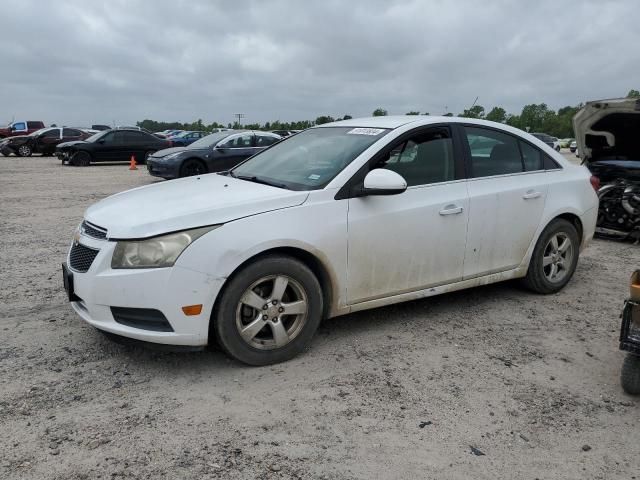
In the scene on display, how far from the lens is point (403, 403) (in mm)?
3242

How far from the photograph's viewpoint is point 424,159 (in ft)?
14.4

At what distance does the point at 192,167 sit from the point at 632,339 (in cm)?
1269

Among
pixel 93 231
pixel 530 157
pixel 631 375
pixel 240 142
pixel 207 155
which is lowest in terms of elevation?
pixel 631 375

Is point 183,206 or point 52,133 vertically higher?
point 52,133

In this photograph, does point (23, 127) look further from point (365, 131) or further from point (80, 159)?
point (365, 131)

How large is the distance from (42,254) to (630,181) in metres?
7.81

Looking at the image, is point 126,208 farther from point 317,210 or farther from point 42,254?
point 42,254

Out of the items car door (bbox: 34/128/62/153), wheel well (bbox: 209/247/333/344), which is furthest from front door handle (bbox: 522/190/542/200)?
car door (bbox: 34/128/62/153)

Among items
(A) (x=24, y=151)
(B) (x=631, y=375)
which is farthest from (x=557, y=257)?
(A) (x=24, y=151)

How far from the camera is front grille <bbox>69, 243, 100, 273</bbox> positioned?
3504 mm

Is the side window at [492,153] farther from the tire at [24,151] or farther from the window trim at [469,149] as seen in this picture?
the tire at [24,151]

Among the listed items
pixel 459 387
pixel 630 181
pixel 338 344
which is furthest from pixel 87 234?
pixel 630 181

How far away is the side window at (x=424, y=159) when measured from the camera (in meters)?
4.22

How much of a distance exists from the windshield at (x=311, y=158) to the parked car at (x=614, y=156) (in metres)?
4.65
